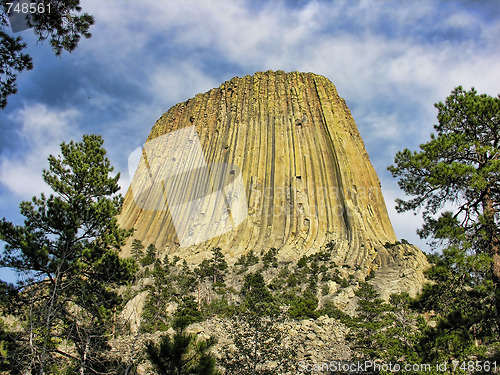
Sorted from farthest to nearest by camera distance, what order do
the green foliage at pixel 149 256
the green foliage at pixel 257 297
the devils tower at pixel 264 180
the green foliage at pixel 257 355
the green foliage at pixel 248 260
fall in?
the devils tower at pixel 264 180 < the green foliage at pixel 149 256 < the green foliage at pixel 248 260 < the green foliage at pixel 257 297 < the green foliage at pixel 257 355

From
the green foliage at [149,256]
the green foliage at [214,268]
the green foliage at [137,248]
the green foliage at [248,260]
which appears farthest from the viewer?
the green foliage at [137,248]

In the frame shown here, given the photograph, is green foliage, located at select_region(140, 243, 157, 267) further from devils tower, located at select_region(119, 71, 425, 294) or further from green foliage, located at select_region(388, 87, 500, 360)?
green foliage, located at select_region(388, 87, 500, 360)

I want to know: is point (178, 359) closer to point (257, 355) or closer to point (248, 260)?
point (257, 355)

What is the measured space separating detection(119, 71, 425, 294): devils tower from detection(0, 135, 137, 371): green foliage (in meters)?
27.3

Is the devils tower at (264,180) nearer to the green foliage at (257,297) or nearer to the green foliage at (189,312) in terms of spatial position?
the green foliage at (257,297)

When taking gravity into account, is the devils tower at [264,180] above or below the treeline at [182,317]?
above

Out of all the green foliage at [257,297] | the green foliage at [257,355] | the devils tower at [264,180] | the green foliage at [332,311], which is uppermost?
the devils tower at [264,180]

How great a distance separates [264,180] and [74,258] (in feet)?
124

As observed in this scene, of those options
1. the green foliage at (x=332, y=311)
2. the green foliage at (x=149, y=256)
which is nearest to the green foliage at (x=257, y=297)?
the green foliage at (x=332, y=311)

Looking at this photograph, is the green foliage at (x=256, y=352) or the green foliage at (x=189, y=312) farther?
the green foliage at (x=189, y=312)

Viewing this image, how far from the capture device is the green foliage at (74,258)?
10.6m

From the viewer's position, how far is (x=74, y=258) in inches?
487

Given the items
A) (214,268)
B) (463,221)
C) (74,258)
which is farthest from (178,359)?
(214,268)

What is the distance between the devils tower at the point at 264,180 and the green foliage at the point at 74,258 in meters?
27.3
